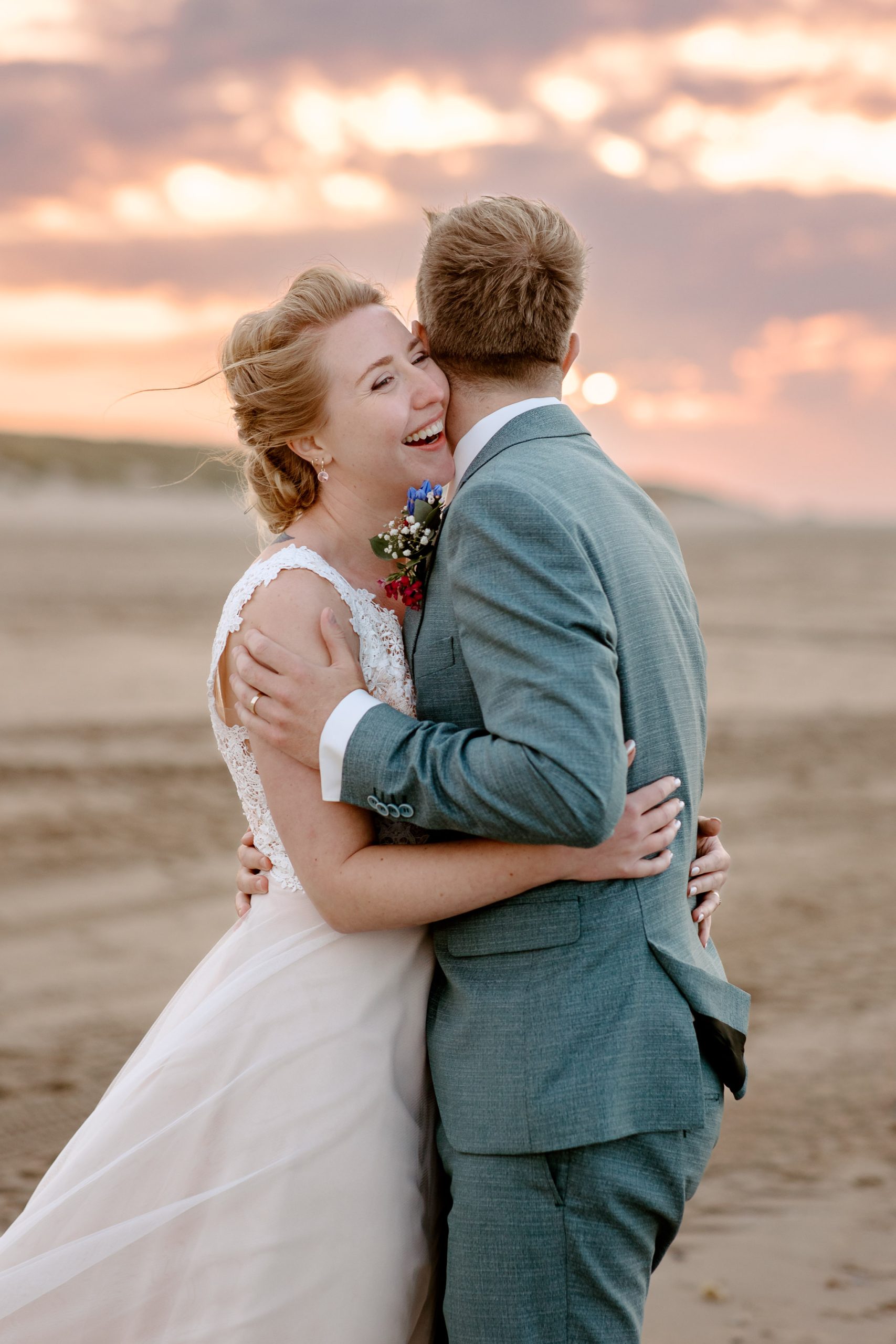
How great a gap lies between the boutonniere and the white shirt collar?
0.28ft

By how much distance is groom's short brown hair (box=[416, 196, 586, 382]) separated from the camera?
227 cm

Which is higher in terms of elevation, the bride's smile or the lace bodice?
the bride's smile

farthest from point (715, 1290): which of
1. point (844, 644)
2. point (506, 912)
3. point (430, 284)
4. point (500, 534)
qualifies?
point (844, 644)

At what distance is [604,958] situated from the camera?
2.14m

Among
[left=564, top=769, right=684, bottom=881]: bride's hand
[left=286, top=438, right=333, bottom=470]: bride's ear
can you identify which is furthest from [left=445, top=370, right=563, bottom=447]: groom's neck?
[left=564, top=769, right=684, bottom=881]: bride's hand

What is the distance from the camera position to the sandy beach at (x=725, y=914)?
412 cm

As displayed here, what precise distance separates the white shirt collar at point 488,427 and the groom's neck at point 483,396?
0.04ft

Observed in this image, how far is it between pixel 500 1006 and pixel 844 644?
55.0 feet

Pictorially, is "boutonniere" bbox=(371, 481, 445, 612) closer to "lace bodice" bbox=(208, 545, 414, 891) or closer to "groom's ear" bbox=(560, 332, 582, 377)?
"lace bodice" bbox=(208, 545, 414, 891)

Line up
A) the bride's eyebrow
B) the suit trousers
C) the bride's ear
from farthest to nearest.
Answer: the bride's ear, the bride's eyebrow, the suit trousers

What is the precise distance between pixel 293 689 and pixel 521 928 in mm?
599

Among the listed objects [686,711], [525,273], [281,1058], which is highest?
[525,273]

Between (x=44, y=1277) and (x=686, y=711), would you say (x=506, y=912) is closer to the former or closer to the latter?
(x=686, y=711)

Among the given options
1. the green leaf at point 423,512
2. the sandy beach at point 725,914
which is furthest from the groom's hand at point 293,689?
the sandy beach at point 725,914
